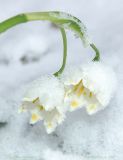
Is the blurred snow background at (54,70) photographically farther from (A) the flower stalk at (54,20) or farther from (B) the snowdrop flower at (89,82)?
(A) the flower stalk at (54,20)

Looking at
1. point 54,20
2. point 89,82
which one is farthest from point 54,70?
point 54,20

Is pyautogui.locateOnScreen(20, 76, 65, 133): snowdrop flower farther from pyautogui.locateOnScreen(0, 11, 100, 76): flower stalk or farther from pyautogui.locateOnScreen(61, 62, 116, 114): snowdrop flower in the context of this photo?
pyautogui.locateOnScreen(0, 11, 100, 76): flower stalk

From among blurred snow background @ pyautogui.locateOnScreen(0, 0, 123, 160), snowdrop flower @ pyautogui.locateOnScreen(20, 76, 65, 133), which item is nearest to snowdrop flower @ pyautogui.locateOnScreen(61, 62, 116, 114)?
snowdrop flower @ pyautogui.locateOnScreen(20, 76, 65, 133)

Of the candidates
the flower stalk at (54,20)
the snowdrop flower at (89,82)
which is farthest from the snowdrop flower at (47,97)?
the flower stalk at (54,20)

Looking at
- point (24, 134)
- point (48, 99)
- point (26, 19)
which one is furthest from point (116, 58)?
point (26, 19)

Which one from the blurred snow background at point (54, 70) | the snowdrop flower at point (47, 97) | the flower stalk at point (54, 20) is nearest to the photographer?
the flower stalk at point (54, 20)

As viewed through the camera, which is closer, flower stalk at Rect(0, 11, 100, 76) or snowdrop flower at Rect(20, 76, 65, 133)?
flower stalk at Rect(0, 11, 100, 76)
